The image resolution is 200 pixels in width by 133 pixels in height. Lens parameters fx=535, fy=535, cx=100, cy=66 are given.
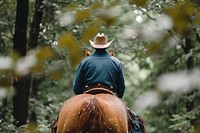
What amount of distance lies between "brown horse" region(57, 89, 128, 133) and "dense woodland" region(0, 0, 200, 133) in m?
0.44

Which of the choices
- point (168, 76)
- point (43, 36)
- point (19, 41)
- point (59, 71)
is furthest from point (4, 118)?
point (168, 76)

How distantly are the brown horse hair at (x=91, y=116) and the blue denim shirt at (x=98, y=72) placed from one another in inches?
28.0

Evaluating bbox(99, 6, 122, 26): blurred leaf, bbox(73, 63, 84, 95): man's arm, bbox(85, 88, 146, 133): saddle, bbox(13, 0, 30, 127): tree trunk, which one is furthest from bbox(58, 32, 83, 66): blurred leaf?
bbox(13, 0, 30, 127): tree trunk

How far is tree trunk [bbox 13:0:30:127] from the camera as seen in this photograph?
837 cm

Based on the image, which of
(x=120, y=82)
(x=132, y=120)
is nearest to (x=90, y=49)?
(x=120, y=82)

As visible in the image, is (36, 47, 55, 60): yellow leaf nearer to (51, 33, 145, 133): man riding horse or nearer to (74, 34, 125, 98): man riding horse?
(51, 33, 145, 133): man riding horse

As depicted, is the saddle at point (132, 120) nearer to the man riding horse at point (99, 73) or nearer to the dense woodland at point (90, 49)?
the man riding horse at point (99, 73)

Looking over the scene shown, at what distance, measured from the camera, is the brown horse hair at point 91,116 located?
15.3 feet

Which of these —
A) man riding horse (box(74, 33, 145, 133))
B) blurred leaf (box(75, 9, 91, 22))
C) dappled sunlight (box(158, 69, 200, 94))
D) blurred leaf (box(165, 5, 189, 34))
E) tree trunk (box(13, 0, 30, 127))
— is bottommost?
tree trunk (box(13, 0, 30, 127))

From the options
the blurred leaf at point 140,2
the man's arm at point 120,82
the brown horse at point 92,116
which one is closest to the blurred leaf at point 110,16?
the blurred leaf at point 140,2

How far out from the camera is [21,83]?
8.94m

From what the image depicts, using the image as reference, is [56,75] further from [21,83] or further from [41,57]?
[21,83]

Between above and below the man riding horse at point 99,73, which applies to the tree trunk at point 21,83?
below

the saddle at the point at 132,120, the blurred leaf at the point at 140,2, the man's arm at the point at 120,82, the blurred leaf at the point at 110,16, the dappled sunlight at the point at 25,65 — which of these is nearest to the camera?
Result: the blurred leaf at the point at 140,2
